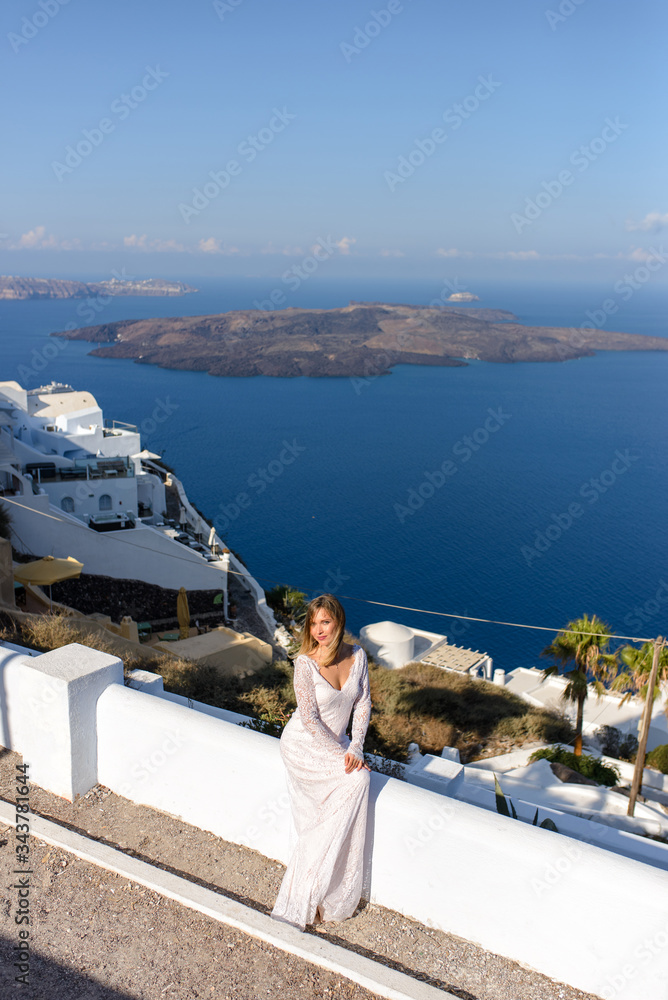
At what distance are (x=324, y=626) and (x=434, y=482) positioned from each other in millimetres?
66500

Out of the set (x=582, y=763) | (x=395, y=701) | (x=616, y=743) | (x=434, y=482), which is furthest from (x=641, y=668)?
(x=434, y=482)

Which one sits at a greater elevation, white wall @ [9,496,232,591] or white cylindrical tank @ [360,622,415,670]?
white wall @ [9,496,232,591]

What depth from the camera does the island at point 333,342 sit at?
136750 mm

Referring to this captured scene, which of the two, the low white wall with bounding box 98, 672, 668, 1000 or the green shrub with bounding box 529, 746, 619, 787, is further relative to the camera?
the green shrub with bounding box 529, 746, 619, 787

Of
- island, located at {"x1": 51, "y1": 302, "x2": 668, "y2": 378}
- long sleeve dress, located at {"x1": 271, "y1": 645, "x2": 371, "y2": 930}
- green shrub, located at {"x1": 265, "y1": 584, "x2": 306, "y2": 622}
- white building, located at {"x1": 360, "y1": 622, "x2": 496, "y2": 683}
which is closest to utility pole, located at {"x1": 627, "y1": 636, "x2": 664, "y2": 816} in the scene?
long sleeve dress, located at {"x1": 271, "y1": 645, "x2": 371, "y2": 930}

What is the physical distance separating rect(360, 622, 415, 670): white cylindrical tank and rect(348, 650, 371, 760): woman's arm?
61.3 feet

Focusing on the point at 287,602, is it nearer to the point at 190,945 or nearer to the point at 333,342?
the point at 190,945

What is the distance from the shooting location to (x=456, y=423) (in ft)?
310

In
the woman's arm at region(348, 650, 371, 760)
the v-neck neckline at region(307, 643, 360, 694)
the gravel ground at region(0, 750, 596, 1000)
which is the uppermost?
the v-neck neckline at region(307, 643, 360, 694)

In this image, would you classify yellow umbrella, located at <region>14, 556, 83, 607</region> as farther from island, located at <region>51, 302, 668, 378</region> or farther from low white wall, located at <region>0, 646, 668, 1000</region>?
island, located at <region>51, 302, 668, 378</region>

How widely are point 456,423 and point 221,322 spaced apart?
278ft

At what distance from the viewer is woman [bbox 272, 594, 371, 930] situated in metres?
3.16

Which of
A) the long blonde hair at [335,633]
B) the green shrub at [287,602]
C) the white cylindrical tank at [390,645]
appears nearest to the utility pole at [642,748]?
the long blonde hair at [335,633]

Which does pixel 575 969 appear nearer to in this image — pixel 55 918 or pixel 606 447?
pixel 55 918
